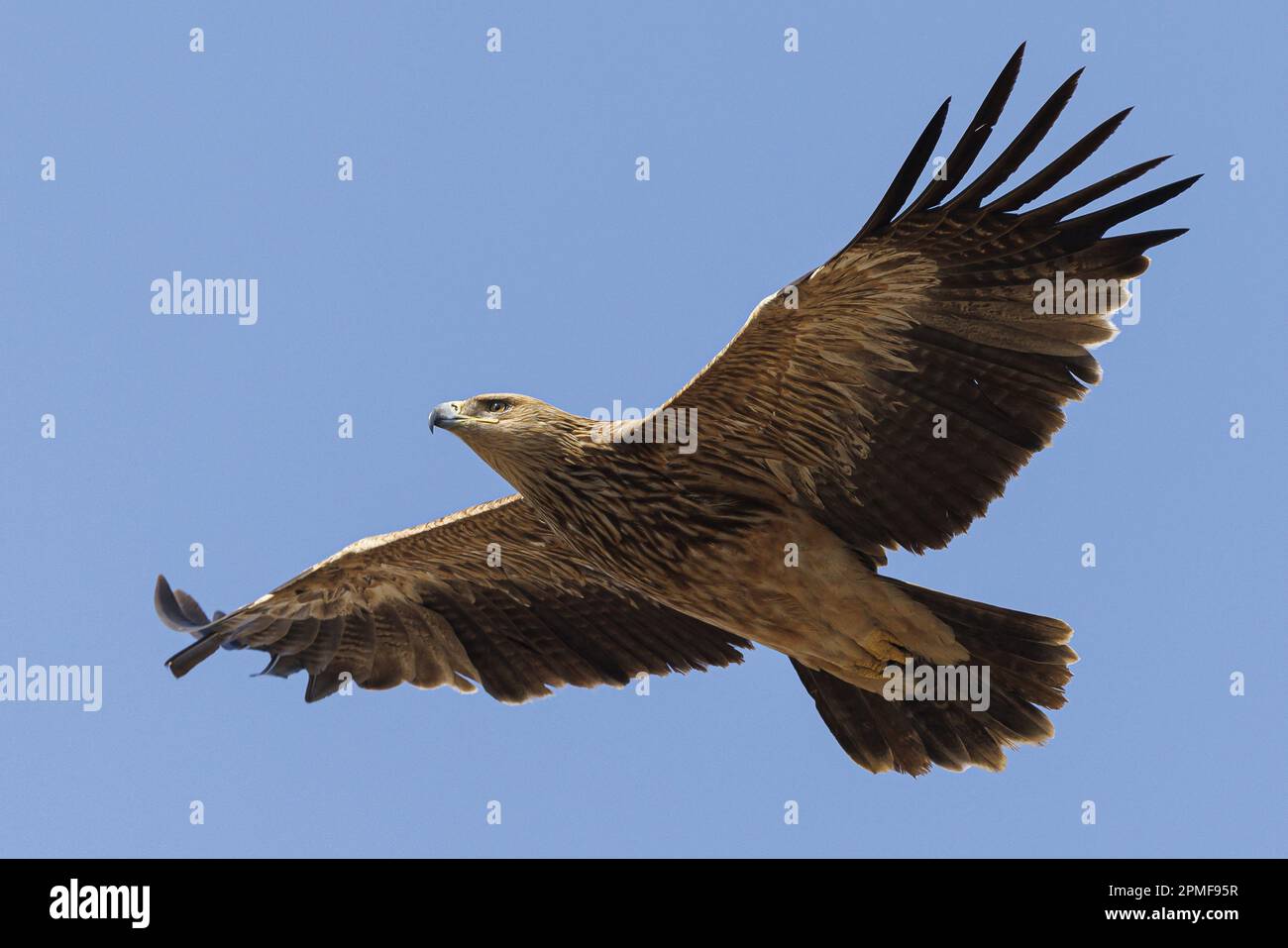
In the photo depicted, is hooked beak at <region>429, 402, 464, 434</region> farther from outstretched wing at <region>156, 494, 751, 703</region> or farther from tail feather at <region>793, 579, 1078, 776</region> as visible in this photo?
tail feather at <region>793, 579, 1078, 776</region>

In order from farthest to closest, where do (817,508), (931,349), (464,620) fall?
1. (464,620)
2. (817,508)
3. (931,349)

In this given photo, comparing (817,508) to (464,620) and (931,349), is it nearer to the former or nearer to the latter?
(931,349)

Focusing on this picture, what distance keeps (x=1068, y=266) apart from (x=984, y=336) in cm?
62

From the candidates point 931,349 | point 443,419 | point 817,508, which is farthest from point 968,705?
point 443,419

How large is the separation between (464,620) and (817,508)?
328cm

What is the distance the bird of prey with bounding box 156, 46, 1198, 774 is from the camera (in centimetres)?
920

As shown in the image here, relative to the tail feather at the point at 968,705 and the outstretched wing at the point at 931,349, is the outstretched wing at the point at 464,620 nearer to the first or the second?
the tail feather at the point at 968,705

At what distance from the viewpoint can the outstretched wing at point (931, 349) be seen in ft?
29.7

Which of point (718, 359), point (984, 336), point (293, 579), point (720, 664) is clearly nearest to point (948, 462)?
point (984, 336)

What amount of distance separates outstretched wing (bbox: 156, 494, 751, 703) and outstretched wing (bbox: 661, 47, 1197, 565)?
2.13m

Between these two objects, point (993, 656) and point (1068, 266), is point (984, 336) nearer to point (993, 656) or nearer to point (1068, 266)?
point (1068, 266)

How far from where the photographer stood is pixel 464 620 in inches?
489

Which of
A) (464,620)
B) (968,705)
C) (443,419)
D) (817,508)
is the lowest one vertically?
(968,705)

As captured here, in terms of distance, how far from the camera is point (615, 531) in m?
10.5
